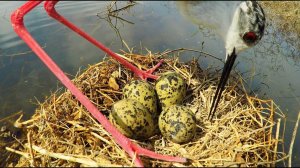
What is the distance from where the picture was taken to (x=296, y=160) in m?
2.26

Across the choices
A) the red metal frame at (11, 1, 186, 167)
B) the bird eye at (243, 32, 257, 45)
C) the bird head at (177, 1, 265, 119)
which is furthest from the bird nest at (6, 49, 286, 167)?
the bird eye at (243, 32, 257, 45)

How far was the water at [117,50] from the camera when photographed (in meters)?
3.02

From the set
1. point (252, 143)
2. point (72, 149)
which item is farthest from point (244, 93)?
point (72, 149)

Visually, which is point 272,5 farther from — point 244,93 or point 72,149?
point 72,149

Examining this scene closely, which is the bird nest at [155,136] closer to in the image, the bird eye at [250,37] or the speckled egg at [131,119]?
the speckled egg at [131,119]

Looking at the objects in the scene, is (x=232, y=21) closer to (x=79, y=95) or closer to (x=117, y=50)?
(x=79, y=95)

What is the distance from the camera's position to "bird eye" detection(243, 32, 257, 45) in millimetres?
2207

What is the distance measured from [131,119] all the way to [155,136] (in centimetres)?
32

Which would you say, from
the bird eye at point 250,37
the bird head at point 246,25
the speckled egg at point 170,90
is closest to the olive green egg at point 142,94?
the speckled egg at point 170,90

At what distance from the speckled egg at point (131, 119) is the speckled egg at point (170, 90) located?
0.92 ft

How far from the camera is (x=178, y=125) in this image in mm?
2350

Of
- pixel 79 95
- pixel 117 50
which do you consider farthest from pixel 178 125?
pixel 117 50

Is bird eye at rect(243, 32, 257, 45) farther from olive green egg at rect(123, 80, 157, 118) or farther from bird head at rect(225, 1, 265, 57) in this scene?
olive green egg at rect(123, 80, 157, 118)

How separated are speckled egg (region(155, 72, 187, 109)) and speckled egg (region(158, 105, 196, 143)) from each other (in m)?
0.22
